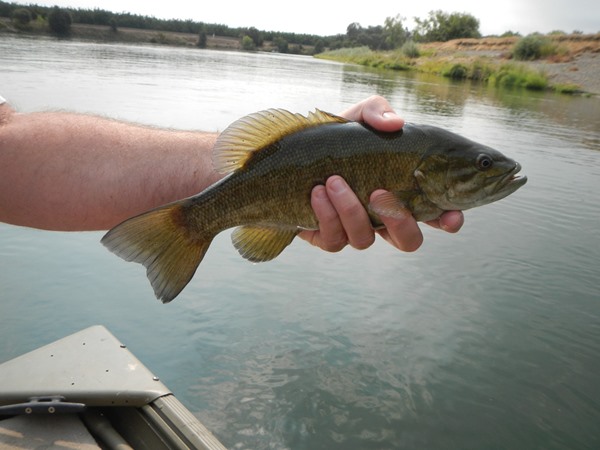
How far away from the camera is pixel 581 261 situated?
6867 mm

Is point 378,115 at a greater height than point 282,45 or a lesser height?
greater

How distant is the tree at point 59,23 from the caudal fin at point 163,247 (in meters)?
70.5

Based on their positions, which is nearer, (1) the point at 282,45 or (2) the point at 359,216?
(2) the point at 359,216

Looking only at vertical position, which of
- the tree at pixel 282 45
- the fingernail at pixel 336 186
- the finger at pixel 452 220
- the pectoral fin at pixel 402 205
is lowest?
the tree at pixel 282 45

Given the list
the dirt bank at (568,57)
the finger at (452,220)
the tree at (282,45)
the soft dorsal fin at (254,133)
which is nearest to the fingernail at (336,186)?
the soft dorsal fin at (254,133)

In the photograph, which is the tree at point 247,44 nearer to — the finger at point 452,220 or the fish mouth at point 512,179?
the finger at point 452,220

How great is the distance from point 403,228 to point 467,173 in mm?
410

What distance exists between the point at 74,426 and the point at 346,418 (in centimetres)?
245

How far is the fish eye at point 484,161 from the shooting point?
2.30 metres

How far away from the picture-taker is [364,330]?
5.22 meters

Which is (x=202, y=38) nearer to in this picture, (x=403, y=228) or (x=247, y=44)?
(x=247, y=44)

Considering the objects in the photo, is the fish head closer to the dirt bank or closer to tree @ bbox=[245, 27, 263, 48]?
the dirt bank

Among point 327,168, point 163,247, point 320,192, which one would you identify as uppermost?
point 327,168

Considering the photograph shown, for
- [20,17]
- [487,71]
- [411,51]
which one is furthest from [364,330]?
[411,51]
